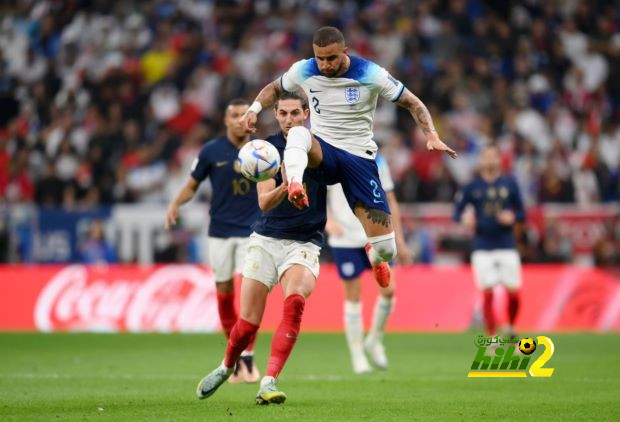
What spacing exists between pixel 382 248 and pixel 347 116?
3.85 ft

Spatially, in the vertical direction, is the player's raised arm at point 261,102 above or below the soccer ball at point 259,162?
above

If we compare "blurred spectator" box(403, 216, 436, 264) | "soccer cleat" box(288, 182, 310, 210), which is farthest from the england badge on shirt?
"blurred spectator" box(403, 216, 436, 264)

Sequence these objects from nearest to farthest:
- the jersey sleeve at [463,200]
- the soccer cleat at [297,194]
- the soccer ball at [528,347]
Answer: the soccer cleat at [297,194] → the soccer ball at [528,347] → the jersey sleeve at [463,200]

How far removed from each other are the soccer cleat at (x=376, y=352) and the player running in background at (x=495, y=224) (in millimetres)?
2722

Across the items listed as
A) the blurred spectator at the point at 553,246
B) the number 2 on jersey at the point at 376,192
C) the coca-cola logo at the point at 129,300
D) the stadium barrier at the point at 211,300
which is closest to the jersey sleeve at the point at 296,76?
the number 2 on jersey at the point at 376,192

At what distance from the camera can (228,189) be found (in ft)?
40.8

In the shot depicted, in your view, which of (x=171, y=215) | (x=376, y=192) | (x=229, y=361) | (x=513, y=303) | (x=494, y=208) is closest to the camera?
(x=229, y=361)

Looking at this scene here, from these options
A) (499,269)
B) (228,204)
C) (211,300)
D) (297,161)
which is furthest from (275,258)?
(211,300)

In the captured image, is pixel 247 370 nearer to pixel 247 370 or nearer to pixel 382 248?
pixel 247 370

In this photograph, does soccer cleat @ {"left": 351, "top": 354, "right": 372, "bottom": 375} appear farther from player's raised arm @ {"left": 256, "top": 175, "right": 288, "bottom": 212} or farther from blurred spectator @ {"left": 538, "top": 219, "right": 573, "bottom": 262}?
blurred spectator @ {"left": 538, "top": 219, "right": 573, "bottom": 262}

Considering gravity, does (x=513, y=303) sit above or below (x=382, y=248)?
below

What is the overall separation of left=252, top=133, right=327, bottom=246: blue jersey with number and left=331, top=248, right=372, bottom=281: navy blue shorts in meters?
3.73

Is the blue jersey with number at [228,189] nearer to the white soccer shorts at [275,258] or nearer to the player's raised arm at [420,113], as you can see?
the white soccer shorts at [275,258]

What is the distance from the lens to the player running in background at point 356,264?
13391mm
